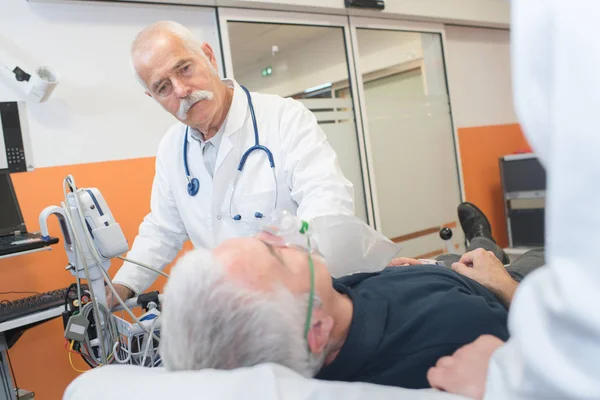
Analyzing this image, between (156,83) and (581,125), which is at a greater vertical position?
(156,83)

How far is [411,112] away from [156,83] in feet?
8.82

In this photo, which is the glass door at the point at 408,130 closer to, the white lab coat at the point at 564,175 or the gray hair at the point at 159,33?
the gray hair at the point at 159,33

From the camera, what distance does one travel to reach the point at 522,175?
3.89 m

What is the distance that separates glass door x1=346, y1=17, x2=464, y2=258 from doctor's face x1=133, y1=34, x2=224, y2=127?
1.97 meters

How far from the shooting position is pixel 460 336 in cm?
103

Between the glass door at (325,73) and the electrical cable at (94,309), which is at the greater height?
the glass door at (325,73)

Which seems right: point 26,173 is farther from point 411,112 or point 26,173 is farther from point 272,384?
point 411,112

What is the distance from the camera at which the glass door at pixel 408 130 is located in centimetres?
377

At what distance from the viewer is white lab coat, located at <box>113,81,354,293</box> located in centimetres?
170

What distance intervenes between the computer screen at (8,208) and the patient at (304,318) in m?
1.59

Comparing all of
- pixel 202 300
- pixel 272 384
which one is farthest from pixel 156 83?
pixel 272 384

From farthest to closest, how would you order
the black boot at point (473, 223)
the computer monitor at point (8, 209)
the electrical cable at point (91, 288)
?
the black boot at point (473, 223)
the computer monitor at point (8, 209)
the electrical cable at point (91, 288)

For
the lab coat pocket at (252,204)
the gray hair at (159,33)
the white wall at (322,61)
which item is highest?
the white wall at (322,61)

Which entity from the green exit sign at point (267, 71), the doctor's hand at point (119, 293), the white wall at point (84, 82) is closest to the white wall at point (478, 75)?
the green exit sign at point (267, 71)
